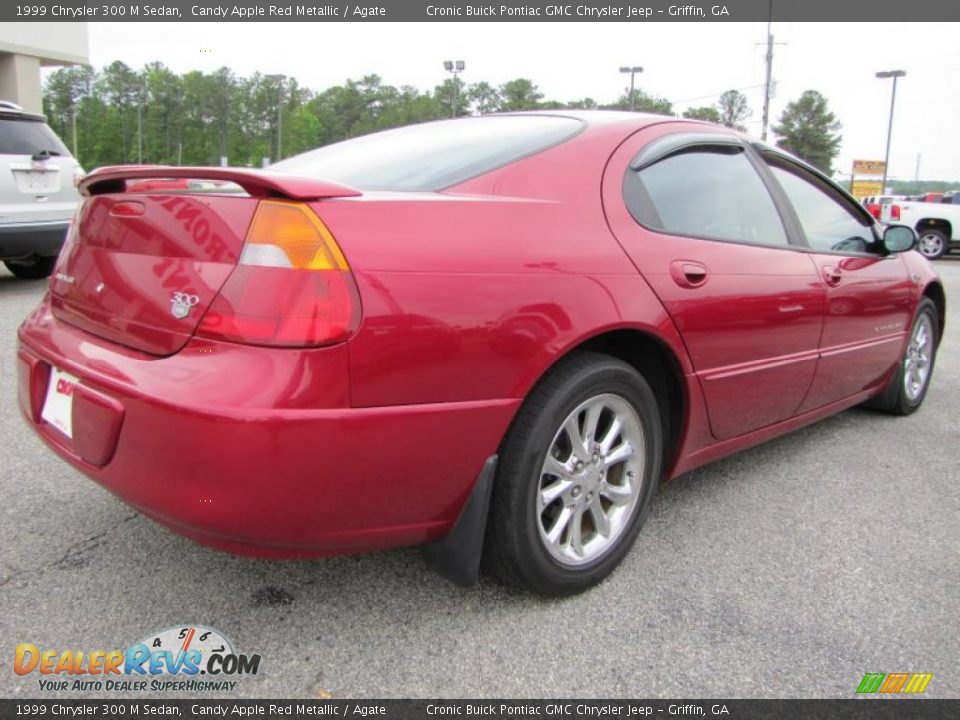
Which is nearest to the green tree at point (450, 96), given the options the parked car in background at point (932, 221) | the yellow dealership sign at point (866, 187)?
the yellow dealership sign at point (866, 187)

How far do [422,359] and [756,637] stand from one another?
46.3 inches

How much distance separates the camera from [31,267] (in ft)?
25.1

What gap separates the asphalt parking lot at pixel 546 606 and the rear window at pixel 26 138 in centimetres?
470

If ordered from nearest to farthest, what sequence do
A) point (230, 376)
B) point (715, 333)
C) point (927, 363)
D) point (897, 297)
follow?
point (230, 376)
point (715, 333)
point (897, 297)
point (927, 363)

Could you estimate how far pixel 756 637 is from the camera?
1.95 meters

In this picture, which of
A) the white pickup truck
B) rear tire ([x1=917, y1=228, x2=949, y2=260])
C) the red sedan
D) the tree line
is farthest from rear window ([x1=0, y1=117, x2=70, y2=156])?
the tree line

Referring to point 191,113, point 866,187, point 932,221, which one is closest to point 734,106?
point 866,187

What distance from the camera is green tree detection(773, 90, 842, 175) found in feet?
210

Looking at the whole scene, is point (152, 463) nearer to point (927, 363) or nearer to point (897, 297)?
point (897, 297)

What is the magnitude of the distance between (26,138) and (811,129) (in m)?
68.8

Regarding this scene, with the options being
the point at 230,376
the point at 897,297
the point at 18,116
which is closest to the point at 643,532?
Answer: the point at 230,376

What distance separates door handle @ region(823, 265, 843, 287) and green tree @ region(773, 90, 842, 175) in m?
67.6

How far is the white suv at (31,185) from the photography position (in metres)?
6.28

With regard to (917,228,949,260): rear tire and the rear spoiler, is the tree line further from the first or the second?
the rear spoiler
